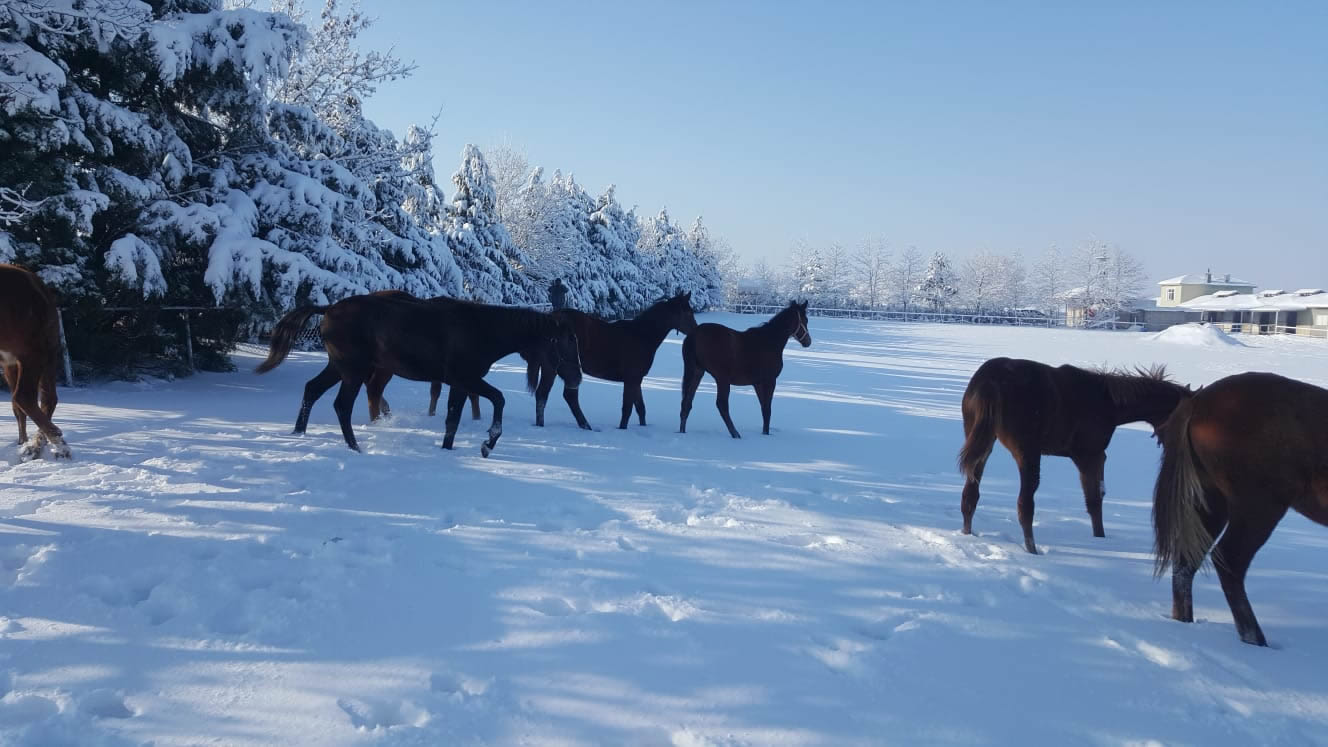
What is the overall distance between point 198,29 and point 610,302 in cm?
3874

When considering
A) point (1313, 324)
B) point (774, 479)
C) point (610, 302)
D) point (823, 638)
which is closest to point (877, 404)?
point (774, 479)

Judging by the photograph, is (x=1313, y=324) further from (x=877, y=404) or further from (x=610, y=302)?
(x=877, y=404)

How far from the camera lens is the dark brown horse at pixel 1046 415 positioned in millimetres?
5145

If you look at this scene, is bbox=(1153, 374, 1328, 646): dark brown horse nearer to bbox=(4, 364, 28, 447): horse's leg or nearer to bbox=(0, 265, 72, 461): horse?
bbox=(0, 265, 72, 461): horse

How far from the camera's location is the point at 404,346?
286 inches

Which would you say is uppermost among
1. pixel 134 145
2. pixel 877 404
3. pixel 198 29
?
pixel 198 29

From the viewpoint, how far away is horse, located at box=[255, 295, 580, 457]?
7207 millimetres

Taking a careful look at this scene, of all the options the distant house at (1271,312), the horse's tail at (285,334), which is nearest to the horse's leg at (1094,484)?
the horse's tail at (285,334)

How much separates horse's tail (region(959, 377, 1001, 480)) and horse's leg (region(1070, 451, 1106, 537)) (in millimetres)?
807

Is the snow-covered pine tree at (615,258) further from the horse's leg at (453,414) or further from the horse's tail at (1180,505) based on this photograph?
the horse's tail at (1180,505)

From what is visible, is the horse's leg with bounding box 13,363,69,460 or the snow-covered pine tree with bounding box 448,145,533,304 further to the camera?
the snow-covered pine tree with bounding box 448,145,533,304

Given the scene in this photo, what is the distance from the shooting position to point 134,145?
962cm

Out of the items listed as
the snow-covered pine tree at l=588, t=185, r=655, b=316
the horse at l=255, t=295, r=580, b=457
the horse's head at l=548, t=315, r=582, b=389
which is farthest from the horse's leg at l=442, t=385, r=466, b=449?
the snow-covered pine tree at l=588, t=185, r=655, b=316

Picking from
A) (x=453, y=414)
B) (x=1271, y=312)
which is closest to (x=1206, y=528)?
(x=453, y=414)
